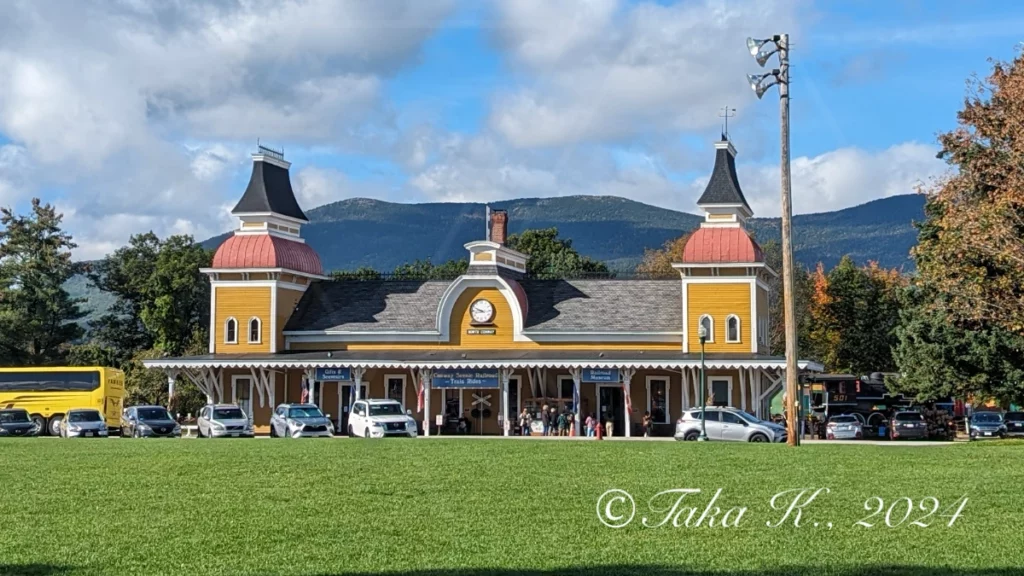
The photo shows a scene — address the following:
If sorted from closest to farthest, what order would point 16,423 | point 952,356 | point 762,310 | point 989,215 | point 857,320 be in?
point 989,215, point 952,356, point 16,423, point 762,310, point 857,320

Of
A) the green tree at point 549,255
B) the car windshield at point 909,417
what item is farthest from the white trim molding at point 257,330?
the green tree at point 549,255

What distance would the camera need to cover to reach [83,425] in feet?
151

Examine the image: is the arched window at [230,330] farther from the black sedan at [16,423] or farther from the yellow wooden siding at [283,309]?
the black sedan at [16,423]

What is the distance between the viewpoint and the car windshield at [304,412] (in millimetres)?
43594

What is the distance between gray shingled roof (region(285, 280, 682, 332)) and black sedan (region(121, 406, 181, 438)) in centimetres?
1031

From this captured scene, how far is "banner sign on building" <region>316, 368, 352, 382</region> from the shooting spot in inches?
2040

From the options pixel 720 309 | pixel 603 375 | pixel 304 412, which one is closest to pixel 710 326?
pixel 720 309

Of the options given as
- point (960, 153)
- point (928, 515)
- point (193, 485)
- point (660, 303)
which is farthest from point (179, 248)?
point (928, 515)

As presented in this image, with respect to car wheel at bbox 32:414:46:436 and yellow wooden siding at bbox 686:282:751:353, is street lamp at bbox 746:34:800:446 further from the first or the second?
car wheel at bbox 32:414:46:436

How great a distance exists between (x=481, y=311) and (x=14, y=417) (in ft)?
60.9

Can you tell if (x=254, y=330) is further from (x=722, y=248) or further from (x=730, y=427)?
(x=730, y=427)

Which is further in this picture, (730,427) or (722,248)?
(722,248)

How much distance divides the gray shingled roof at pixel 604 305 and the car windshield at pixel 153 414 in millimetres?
15058

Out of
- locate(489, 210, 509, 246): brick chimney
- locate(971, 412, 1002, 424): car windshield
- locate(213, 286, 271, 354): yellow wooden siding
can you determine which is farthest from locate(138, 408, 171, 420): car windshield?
locate(971, 412, 1002, 424): car windshield
